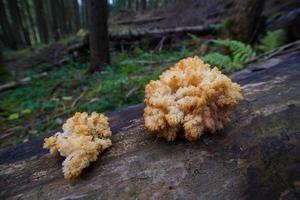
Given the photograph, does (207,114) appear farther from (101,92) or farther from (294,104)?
(101,92)

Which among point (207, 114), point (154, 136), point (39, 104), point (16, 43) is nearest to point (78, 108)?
point (39, 104)

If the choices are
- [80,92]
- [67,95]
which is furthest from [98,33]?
[67,95]

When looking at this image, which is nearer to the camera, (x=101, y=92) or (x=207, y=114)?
(x=207, y=114)

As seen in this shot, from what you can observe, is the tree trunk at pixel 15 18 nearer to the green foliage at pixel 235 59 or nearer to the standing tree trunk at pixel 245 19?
the standing tree trunk at pixel 245 19

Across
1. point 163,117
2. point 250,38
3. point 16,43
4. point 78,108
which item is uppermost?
point 163,117

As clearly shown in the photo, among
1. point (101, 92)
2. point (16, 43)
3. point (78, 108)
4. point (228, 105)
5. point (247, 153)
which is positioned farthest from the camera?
point (16, 43)
